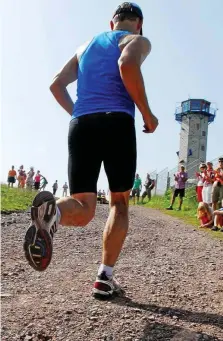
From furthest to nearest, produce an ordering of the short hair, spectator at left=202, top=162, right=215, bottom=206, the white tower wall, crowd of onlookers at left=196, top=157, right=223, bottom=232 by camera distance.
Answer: the white tower wall < spectator at left=202, top=162, right=215, bottom=206 < crowd of onlookers at left=196, top=157, right=223, bottom=232 < the short hair

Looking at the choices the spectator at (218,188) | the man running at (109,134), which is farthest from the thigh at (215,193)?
the man running at (109,134)

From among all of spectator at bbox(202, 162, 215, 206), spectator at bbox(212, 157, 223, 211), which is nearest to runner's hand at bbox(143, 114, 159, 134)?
spectator at bbox(212, 157, 223, 211)

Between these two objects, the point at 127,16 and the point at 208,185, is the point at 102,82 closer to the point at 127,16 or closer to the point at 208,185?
the point at 127,16

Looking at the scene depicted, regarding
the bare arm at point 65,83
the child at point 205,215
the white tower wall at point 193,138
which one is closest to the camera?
the bare arm at point 65,83

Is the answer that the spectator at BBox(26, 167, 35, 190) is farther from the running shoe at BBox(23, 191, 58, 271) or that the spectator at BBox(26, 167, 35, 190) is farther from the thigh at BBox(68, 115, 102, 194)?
the running shoe at BBox(23, 191, 58, 271)

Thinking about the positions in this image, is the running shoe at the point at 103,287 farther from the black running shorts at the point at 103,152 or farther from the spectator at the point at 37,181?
the spectator at the point at 37,181

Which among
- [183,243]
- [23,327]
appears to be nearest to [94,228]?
[183,243]

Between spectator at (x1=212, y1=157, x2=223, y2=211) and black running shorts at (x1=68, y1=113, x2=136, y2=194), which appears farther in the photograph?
spectator at (x1=212, y1=157, x2=223, y2=211)

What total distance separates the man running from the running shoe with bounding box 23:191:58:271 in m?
0.17

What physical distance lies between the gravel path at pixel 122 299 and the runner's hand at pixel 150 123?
4.43 ft

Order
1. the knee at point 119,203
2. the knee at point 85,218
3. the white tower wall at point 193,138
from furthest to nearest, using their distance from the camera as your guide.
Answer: the white tower wall at point 193,138 → the knee at point 119,203 → the knee at point 85,218

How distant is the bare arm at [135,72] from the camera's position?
3.20m

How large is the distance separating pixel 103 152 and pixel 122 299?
45.6 inches

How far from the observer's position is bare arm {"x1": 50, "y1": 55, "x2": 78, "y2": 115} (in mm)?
3809
